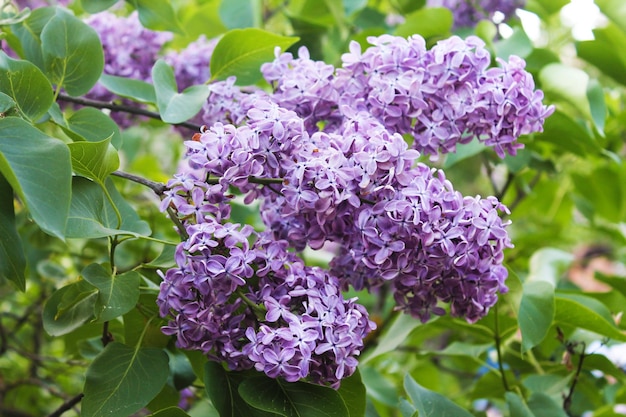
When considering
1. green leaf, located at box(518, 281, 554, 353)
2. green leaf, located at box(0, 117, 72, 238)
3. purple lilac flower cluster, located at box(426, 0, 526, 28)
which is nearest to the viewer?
green leaf, located at box(0, 117, 72, 238)

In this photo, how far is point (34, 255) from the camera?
120 cm

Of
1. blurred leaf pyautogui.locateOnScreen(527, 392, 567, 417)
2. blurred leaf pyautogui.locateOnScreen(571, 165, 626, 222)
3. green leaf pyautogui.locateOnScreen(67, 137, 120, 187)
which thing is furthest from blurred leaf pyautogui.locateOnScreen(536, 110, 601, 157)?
green leaf pyautogui.locateOnScreen(67, 137, 120, 187)

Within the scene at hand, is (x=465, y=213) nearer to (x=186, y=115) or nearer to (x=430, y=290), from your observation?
(x=430, y=290)

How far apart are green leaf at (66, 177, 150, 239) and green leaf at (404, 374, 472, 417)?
29 centimetres

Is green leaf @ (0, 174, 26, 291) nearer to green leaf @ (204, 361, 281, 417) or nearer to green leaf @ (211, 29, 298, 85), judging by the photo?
green leaf @ (204, 361, 281, 417)

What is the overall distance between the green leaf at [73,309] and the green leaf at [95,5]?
36 cm

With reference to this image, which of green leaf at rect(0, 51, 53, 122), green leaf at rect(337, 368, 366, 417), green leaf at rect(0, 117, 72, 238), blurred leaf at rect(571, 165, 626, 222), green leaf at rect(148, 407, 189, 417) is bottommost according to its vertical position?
blurred leaf at rect(571, 165, 626, 222)

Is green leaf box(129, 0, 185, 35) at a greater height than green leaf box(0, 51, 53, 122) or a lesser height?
lesser

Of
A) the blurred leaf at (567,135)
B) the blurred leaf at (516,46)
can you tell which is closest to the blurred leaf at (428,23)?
the blurred leaf at (516,46)

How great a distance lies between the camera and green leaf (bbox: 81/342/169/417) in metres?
0.59

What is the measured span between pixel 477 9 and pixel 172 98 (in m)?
0.63

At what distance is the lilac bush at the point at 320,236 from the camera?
0.56 metres

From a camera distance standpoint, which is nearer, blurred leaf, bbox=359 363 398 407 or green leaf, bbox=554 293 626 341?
green leaf, bbox=554 293 626 341

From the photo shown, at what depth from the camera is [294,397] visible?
0.60 m
